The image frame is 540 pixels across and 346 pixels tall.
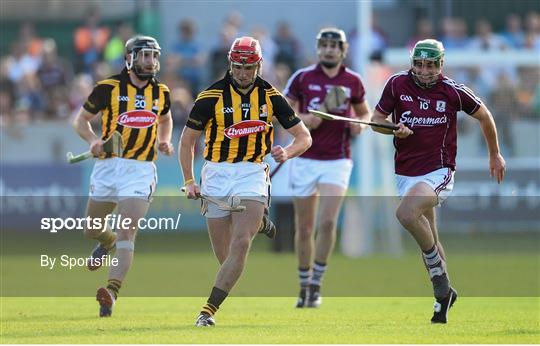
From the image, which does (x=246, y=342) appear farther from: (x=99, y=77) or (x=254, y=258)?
(x=99, y=77)

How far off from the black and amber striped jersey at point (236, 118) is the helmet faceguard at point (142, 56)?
1566 millimetres

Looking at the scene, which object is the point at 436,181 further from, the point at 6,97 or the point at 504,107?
the point at 6,97

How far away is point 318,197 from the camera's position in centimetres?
1427

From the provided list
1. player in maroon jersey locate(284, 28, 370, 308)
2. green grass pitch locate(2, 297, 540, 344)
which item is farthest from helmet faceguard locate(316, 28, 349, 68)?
green grass pitch locate(2, 297, 540, 344)

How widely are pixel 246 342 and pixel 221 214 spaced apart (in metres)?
1.65

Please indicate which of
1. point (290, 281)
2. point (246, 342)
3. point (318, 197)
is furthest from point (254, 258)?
point (246, 342)

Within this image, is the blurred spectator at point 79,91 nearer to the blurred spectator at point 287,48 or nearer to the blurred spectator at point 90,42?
the blurred spectator at point 90,42

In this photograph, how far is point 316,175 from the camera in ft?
46.4

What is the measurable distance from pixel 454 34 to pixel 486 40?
0.78 meters

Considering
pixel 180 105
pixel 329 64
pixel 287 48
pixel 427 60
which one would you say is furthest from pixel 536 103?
pixel 427 60

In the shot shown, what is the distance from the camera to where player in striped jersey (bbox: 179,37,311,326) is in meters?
11.0

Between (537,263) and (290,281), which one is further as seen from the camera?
(537,263)

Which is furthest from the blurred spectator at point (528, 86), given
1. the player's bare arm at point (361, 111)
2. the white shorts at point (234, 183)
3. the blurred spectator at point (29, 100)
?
the white shorts at point (234, 183)

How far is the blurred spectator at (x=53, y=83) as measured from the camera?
25.6 meters
